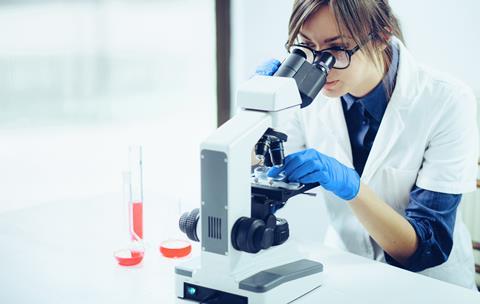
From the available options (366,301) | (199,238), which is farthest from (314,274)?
(199,238)

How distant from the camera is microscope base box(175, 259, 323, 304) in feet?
4.61

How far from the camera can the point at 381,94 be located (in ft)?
6.45

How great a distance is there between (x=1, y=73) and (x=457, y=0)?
1.80 meters

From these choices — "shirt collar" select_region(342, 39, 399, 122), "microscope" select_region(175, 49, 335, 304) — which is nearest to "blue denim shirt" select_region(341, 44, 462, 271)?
"shirt collar" select_region(342, 39, 399, 122)

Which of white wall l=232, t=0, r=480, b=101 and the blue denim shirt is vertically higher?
white wall l=232, t=0, r=480, b=101

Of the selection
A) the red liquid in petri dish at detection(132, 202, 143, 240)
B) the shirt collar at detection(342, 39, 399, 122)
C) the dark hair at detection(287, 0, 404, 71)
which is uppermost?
the dark hair at detection(287, 0, 404, 71)

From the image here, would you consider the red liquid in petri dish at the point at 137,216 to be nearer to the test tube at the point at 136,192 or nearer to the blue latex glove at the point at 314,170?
the test tube at the point at 136,192

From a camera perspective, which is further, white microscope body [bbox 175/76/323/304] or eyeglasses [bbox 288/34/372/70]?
eyeglasses [bbox 288/34/372/70]

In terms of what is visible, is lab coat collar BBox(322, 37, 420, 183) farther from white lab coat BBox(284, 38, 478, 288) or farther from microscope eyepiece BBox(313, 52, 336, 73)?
microscope eyepiece BBox(313, 52, 336, 73)

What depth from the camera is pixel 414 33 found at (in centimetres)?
269

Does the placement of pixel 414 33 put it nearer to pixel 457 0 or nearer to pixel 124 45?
pixel 457 0

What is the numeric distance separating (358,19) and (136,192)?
0.81 meters

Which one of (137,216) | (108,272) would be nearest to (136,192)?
Result: (137,216)

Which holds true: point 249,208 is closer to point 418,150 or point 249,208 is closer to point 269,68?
point 269,68
